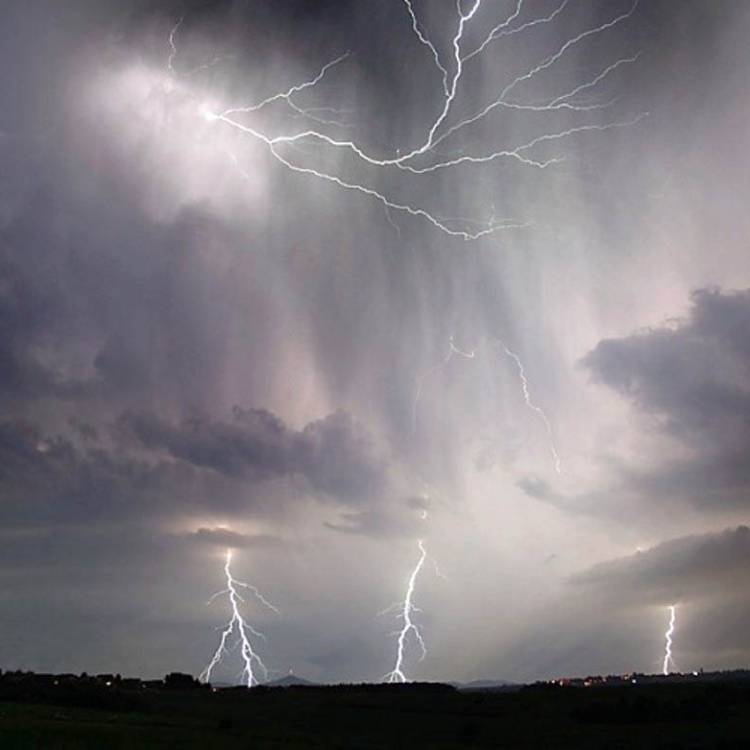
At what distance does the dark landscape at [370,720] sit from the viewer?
51.3m

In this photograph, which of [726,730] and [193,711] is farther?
[193,711]

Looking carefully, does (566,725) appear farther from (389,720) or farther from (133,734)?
(133,734)

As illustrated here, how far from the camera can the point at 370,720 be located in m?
69.9

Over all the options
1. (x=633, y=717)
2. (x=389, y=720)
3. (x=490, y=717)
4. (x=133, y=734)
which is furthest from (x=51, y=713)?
(x=633, y=717)

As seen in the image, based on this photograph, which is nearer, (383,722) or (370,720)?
(383,722)

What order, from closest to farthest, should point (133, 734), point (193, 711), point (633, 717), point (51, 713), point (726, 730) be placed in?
point (133, 734), point (726, 730), point (51, 713), point (633, 717), point (193, 711)

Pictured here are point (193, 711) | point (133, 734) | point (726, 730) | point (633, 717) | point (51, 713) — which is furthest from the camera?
point (193, 711)

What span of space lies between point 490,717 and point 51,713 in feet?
107

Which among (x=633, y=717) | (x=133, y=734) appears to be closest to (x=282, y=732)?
(x=133, y=734)

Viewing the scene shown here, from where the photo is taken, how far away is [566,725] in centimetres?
6444

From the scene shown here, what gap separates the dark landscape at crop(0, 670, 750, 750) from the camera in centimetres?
5131

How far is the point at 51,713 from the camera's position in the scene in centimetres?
6238

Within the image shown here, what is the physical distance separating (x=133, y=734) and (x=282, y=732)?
460 inches

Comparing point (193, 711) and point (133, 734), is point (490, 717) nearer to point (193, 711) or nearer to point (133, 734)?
point (193, 711)
